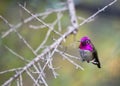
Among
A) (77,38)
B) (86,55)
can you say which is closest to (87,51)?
(86,55)

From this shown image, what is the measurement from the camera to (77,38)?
2570 mm

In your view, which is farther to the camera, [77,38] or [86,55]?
[77,38]

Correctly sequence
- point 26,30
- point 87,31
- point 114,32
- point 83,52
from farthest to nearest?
point 87,31 → point 114,32 → point 26,30 → point 83,52

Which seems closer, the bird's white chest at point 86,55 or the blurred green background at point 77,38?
the bird's white chest at point 86,55

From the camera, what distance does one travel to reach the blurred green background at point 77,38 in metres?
2.38

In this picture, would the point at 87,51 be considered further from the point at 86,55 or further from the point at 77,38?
the point at 77,38

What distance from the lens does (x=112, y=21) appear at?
2.67m

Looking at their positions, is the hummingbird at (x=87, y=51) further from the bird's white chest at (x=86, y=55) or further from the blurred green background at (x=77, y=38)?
the blurred green background at (x=77, y=38)

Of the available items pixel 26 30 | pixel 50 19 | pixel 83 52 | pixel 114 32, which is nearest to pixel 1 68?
pixel 26 30

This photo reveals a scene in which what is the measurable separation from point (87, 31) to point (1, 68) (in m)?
0.64

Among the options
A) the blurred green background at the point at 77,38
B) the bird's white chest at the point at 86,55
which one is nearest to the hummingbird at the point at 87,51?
the bird's white chest at the point at 86,55

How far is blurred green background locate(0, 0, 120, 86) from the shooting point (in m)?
2.38

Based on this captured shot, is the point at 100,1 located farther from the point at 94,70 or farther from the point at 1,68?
the point at 1,68

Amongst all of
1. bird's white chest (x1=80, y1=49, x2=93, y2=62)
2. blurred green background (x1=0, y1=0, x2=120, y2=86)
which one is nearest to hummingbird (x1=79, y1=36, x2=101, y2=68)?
bird's white chest (x1=80, y1=49, x2=93, y2=62)
